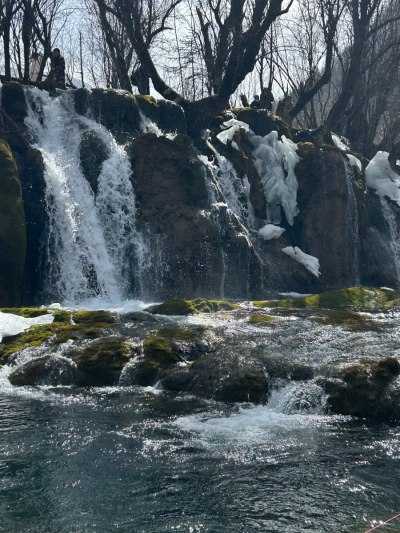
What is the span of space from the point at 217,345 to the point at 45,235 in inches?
282

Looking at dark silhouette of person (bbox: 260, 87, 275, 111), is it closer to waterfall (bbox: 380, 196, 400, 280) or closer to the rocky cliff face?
the rocky cliff face

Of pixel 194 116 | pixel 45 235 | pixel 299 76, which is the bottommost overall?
pixel 45 235

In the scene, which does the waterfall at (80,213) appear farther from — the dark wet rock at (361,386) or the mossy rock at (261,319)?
the dark wet rock at (361,386)

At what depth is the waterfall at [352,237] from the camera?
1947cm

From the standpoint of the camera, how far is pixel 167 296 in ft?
47.2

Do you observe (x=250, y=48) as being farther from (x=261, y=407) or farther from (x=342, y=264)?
(x=261, y=407)

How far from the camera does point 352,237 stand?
19625 mm

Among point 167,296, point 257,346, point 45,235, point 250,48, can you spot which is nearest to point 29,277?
point 45,235

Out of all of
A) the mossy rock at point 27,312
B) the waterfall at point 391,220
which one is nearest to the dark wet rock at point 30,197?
the mossy rock at point 27,312

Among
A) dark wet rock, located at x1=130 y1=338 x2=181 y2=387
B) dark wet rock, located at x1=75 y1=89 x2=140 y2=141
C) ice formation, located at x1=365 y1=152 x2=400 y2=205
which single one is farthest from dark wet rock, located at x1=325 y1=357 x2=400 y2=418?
ice formation, located at x1=365 y1=152 x2=400 y2=205

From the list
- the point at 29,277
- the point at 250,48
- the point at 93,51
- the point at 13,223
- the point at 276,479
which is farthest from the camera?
the point at 93,51

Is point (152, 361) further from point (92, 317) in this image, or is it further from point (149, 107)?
point (149, 107)

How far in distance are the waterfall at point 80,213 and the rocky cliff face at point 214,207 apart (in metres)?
0.24

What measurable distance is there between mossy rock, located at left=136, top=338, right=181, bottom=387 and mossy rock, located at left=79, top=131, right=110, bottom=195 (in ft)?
26.7
